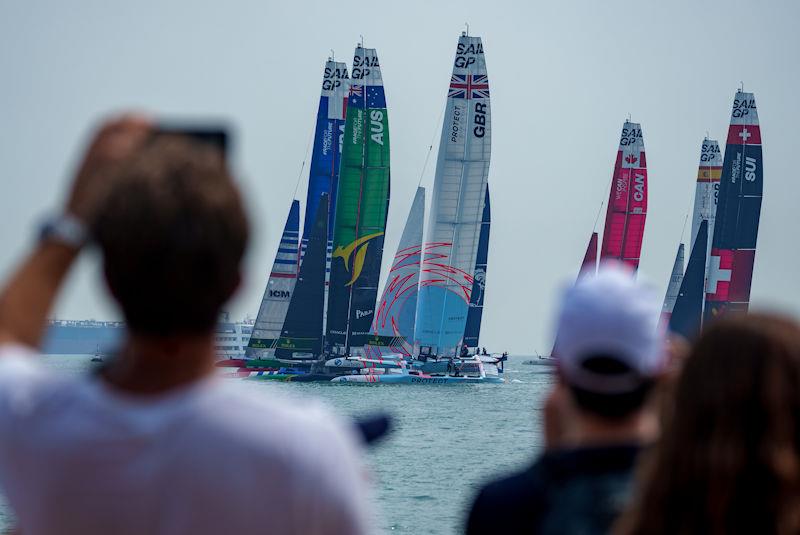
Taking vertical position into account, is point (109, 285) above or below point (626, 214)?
below

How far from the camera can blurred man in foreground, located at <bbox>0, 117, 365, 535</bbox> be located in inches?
58.0

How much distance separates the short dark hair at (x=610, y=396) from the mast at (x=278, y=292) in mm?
44393

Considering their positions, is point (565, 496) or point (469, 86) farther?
point (469, 86)

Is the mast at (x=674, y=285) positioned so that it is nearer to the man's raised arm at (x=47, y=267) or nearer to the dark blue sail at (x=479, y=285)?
the dark blue sail at (x=479, y=285)

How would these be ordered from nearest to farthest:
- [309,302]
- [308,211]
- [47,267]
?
1. [47,267]
2. [309,302]
3. [308,211]

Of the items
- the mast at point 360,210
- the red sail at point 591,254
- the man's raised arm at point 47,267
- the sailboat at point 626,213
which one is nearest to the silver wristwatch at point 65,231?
the man's raised arm at point 47,267

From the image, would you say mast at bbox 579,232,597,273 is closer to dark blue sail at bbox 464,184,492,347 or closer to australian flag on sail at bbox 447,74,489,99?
dark blue sail at bbox 464,184,492,347

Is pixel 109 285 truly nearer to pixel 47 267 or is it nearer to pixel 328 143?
pixel 47 267

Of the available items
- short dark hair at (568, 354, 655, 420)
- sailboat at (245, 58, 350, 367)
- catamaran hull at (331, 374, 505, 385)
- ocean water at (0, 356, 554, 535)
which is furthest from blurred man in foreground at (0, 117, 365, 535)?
sailboat at (245, 58, 350, 367)

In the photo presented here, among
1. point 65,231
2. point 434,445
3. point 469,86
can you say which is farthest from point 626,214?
point 65,231

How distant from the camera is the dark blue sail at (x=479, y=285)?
164 feet

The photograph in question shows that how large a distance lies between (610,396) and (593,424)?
0.05 metres

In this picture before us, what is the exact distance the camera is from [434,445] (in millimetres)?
25875

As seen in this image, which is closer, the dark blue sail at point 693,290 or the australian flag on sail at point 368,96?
the dark blue sail at point 693,290
